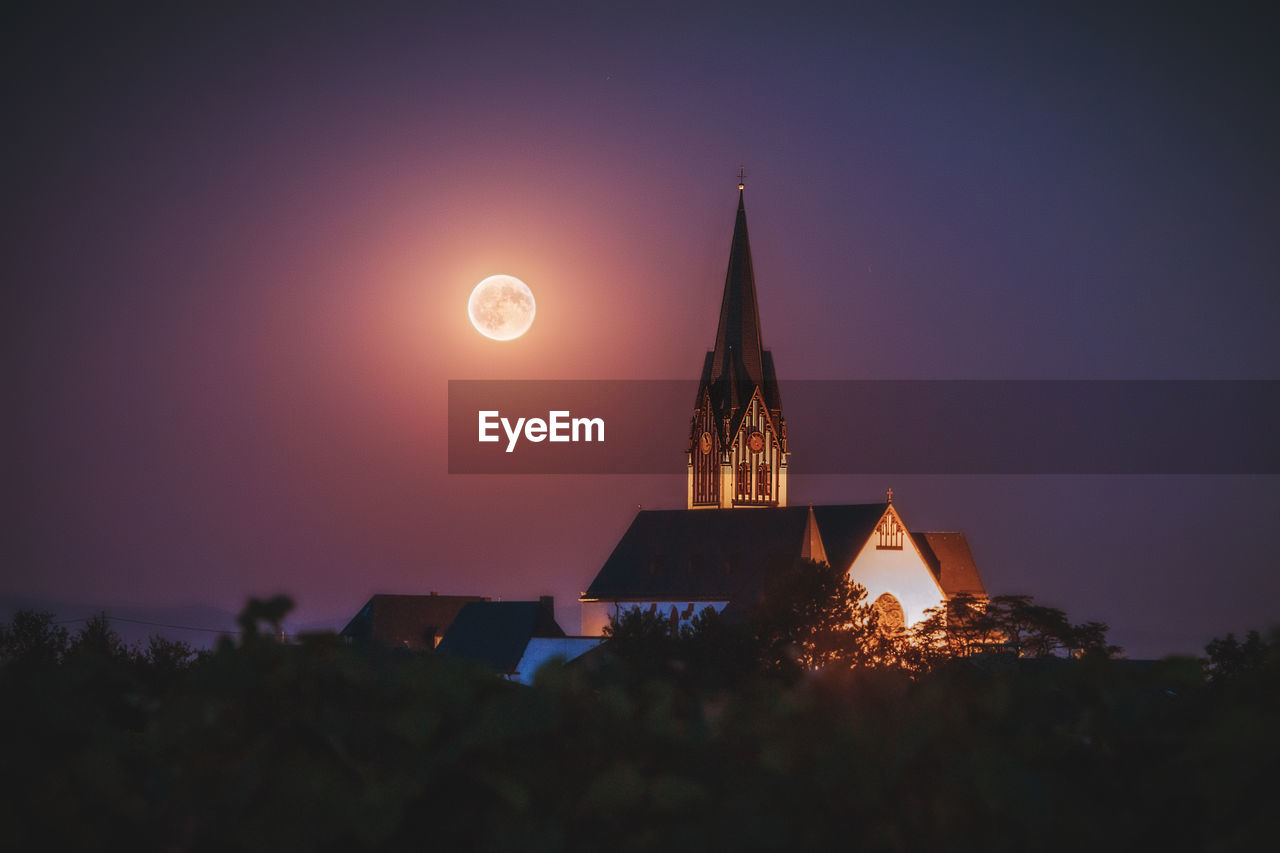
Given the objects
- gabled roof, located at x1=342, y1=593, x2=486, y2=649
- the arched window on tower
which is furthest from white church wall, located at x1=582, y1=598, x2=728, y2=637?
gabled roof, located at x1=342, y1=593, x2=486, y2=649

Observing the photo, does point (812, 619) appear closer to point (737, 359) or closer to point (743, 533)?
point (743, 533)

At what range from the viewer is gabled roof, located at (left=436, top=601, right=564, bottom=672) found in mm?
115500

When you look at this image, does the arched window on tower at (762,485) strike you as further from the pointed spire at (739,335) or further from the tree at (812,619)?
the tree at (812,619)

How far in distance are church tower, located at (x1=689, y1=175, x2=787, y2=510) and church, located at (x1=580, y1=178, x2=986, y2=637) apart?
81 mm

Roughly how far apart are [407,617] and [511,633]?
2086cm

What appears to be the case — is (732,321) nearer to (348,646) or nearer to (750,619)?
(750,619)

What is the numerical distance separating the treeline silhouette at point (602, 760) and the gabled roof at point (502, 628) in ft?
363

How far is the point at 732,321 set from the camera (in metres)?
127

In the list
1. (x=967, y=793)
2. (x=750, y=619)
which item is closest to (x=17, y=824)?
(x=967, y=793)

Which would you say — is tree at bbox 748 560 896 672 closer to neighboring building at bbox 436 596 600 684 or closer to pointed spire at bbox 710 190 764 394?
neighboring building at bbox 436 596 600 684

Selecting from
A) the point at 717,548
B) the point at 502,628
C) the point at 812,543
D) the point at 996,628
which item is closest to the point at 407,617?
the point at 502,628

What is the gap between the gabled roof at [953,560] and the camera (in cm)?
12506

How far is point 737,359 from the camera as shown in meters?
124

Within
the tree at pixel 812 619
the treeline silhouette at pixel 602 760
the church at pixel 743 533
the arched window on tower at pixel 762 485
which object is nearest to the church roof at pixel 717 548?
the church at pixel 743 533
